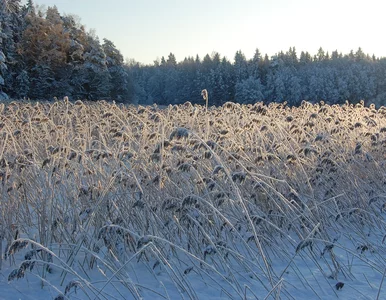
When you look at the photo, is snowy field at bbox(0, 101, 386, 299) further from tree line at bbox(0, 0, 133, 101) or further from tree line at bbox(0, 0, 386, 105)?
tree line at bbox(0, 0, 133, 101)

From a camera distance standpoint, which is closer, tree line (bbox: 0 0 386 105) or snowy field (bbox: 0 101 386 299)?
snowy field (bbox: 0 101 386 299)

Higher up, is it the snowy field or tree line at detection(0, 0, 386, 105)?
tree line at detection(0, 0, 386, 105)

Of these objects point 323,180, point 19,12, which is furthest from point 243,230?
point 19,12

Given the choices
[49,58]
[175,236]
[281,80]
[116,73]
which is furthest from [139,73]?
[175,236]

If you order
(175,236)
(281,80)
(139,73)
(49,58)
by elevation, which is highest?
(139,73)

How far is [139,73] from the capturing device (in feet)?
342

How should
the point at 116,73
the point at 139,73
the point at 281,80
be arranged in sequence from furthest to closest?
the point at 139,73 → the point at 281,80 → the point at 116,73

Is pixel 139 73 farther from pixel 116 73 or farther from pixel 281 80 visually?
pixel 116 73

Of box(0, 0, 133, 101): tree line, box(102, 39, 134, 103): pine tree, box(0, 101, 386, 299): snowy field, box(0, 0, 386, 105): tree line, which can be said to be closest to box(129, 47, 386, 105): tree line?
box(0, 0, 386, 105): tree line

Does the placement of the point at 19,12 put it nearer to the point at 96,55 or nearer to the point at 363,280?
the point at 96,55

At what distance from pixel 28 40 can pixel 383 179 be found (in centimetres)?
3497

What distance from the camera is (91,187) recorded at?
3.54 m

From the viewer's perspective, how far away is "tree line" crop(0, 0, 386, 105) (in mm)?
34781

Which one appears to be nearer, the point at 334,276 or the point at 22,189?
the point at 334,276
